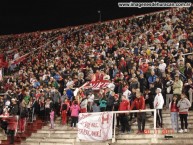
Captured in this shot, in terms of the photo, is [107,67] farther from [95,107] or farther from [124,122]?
[124,122]

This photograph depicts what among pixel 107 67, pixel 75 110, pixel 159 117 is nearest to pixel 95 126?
pixel 75 110

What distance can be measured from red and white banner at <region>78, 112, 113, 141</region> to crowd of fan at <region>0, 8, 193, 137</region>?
0.92 meters

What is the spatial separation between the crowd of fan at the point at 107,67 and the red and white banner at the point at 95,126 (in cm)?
92

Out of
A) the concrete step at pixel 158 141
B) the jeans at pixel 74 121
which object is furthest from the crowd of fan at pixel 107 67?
the concrete step at pixel 158 141

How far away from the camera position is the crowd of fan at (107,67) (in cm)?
1683

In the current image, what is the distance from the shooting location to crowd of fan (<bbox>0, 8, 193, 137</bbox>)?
663 inches

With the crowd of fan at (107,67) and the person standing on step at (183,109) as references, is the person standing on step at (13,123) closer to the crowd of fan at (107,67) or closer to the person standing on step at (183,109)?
the crowd of fan at (107,67)

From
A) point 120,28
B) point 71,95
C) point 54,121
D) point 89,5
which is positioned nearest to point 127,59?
point 71,95

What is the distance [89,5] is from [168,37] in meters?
21.5

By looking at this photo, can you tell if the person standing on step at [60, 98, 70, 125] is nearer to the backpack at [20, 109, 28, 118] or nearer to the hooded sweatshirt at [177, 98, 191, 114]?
the backpack at [20, 109, 28, 118]

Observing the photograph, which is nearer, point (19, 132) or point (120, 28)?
point (19, 132)

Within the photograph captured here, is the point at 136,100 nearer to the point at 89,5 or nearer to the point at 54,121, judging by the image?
the point at 54,121

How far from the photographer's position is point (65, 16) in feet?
145

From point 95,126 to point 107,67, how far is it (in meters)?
5.97
